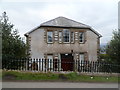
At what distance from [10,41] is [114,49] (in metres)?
8.73

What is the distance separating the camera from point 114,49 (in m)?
16.2

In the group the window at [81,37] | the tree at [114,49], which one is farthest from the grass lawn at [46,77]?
the window at [81,37]

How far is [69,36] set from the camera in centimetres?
2303

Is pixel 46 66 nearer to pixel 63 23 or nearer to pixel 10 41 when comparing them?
pixel 10 41

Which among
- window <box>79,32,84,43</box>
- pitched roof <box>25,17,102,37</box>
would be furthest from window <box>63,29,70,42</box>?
window <box>79,32,84,43</box>

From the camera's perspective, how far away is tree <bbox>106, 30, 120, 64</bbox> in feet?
52.8

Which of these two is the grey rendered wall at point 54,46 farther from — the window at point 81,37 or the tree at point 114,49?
the tree at point 114,49

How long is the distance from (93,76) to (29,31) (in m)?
12.4

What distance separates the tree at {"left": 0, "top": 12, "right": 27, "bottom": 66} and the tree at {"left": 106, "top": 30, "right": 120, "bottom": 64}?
7.42 meters

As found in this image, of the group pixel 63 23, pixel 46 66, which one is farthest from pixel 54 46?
Answer: pixel 46 66

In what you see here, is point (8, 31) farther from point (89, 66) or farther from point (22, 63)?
point (89, 66)

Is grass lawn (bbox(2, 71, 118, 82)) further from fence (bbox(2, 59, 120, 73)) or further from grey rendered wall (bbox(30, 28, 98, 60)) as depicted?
grey rendered wall (bbox(30, 28, 98, 60))

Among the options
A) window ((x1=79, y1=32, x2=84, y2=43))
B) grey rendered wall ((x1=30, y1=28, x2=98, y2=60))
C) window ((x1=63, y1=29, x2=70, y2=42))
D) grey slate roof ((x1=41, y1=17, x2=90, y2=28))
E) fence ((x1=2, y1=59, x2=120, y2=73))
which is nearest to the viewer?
fence ((x1=2, y1=59, x2=120, y2=73))

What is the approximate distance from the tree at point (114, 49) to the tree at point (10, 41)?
292 inches
